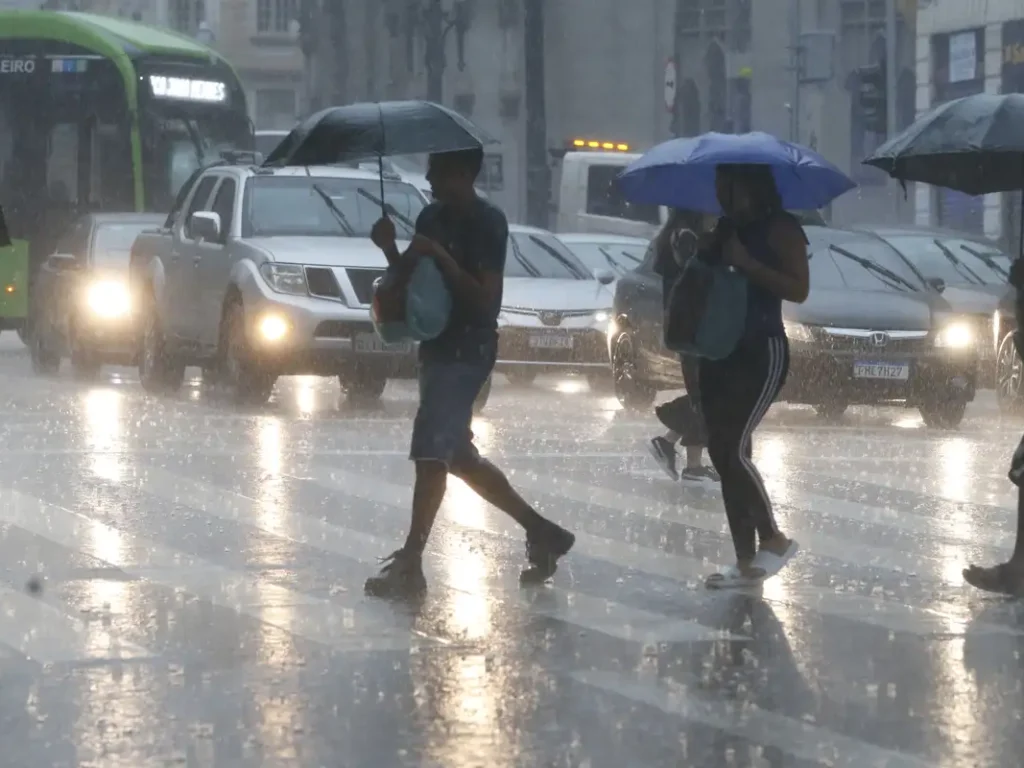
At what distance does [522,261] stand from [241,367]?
4.82 metres

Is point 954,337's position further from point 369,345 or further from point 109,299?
point 109,299

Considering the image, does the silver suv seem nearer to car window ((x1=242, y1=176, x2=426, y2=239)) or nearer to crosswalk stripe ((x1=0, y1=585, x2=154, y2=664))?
car window ((x1=242, y1=176, x2=426, y2=239))

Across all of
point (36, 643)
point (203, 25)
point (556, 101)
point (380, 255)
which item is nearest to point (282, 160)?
point (36, 643)

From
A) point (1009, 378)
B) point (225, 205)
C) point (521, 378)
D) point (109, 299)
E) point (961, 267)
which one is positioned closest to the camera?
point (1009, 378)

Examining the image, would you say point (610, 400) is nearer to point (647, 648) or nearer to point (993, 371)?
point (993, 371)

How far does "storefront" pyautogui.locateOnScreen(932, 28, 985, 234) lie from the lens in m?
44.0

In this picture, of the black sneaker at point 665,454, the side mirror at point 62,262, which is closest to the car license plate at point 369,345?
the side mirror at point 62,262

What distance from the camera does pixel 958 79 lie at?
45062 millimetres

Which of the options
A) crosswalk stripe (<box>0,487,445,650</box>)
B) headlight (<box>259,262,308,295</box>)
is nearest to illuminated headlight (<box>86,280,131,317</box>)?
headlight (<box>259,262,308,295</box>)

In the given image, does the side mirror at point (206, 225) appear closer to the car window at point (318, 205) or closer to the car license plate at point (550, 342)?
the car window at point (318, 205)

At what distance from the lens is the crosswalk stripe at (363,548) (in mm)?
9078

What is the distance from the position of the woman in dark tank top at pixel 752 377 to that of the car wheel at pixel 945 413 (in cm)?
1030

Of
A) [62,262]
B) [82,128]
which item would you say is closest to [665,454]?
[62,262]

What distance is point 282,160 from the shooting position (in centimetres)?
1148
